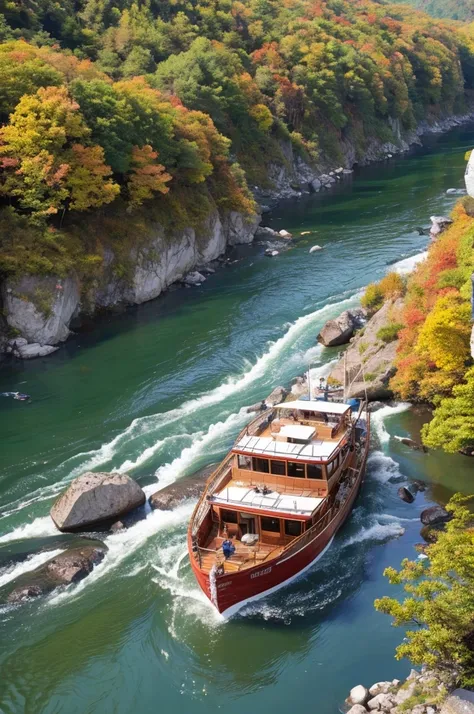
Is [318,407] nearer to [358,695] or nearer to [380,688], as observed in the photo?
[380,688]

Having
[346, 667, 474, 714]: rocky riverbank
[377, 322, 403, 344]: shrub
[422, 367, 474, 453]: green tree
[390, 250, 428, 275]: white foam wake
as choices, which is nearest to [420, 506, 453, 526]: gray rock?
[422, 367, 474, 453]: green tree

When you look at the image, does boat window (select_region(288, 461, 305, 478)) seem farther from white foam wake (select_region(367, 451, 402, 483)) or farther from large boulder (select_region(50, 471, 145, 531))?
large boulder (select_region(50, 471, 145, 531))

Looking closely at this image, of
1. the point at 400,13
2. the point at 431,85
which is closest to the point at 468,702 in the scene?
the point at 431,85

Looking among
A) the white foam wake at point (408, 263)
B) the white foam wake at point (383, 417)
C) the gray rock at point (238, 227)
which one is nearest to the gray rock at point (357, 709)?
the white foam wake at point (383, 417)

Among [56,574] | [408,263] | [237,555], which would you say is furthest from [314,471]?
[408,263]

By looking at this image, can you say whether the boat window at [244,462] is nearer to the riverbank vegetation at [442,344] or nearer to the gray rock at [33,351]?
the riverbank vegetation at [442,344]
